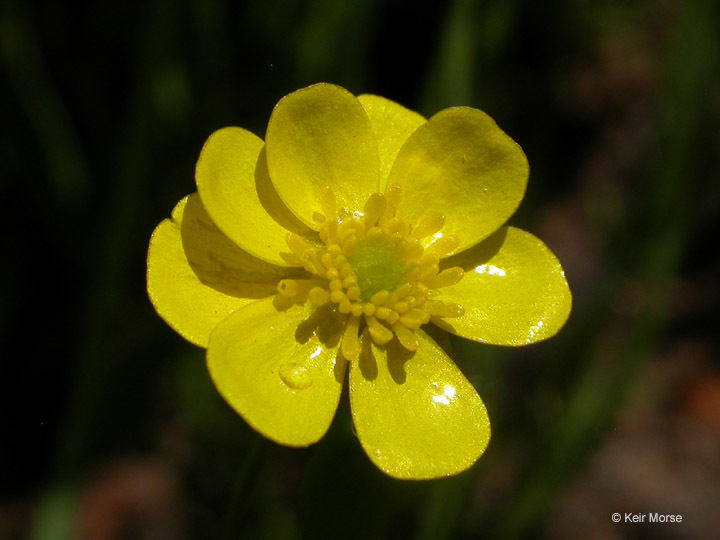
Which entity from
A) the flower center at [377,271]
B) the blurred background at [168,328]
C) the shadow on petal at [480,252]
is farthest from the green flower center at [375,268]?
the blurred background at [168,328]

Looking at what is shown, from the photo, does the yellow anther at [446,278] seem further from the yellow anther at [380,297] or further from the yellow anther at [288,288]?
the yellow anther at [288,288]

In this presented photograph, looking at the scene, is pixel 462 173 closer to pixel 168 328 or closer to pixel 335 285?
pixel 335 285

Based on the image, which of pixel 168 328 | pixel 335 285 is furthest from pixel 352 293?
pixel 168 328

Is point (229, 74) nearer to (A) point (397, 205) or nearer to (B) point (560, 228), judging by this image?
(A) point (397, 205)

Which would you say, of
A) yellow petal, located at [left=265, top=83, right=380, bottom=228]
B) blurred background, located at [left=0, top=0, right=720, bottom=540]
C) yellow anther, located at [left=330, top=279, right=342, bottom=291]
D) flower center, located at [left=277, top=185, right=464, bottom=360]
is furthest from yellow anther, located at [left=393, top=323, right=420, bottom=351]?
blurred background, located at [left=0, top=0, right=720, bottom=540]

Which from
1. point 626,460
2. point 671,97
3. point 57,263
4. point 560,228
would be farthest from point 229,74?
point 626,460

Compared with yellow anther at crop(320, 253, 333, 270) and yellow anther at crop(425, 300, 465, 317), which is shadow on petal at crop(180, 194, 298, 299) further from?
yellow anther at crop(425, 300, 465, 317)
